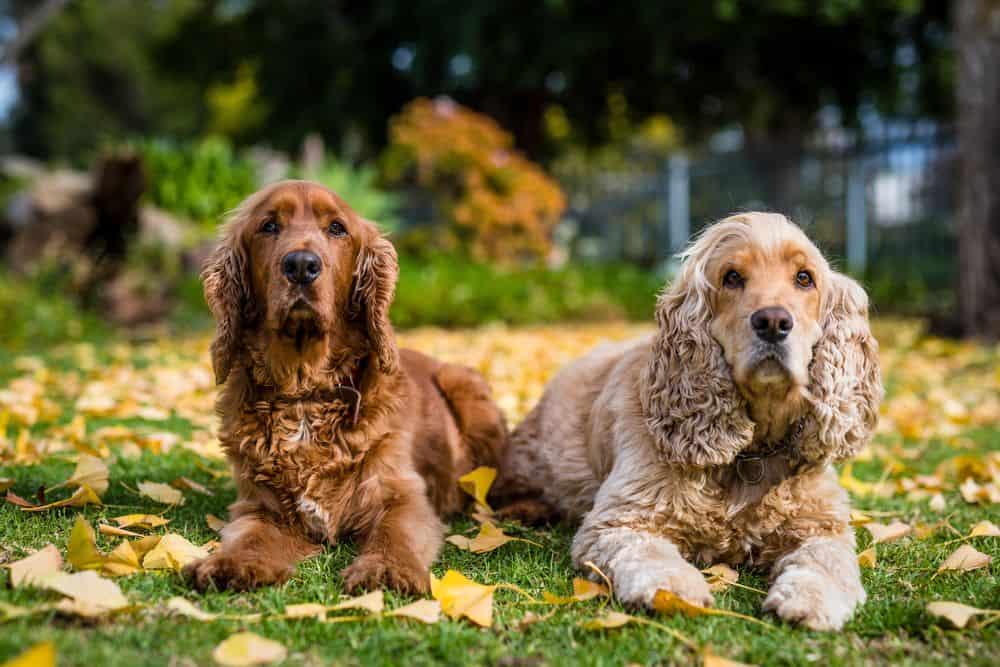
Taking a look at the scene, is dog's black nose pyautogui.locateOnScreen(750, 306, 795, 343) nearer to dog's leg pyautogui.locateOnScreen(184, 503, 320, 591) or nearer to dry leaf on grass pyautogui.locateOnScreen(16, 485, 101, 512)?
dog's leg pyautogui.locateOnScreen(184, 503, 320, 591)

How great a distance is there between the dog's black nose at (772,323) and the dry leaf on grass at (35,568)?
2269 millimetres

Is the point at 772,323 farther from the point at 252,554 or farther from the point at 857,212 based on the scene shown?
the point at 857,212

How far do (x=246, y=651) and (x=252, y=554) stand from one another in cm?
83

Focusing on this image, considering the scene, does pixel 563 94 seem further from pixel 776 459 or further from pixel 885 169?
pixel 776 459

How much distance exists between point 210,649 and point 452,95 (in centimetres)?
1721

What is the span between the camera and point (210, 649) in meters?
2.33

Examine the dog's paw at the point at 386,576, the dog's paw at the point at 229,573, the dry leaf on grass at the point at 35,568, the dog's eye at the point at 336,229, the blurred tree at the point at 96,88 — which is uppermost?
the blurred tree at the point at 96,88

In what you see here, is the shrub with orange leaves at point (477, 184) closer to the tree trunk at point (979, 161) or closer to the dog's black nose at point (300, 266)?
the tree trunk at point (979, 161)

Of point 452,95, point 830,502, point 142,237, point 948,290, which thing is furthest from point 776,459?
point 452,95

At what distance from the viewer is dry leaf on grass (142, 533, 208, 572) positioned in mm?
3006

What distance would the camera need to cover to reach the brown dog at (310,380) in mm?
3348

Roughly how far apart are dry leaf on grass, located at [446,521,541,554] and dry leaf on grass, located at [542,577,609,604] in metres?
0.50

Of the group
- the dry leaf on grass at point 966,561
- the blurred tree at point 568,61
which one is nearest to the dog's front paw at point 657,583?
the dry leaf on grass at point 966,561

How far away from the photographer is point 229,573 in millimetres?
2883
